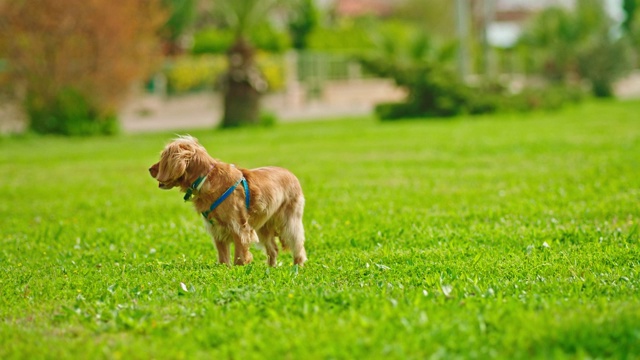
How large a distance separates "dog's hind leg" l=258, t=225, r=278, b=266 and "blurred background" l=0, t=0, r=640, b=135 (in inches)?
740

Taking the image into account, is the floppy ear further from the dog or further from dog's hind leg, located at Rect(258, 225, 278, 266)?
dog's hind leg, located at Rect(258, 225, 278, 266)

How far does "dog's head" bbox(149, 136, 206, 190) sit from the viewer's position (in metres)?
6.55

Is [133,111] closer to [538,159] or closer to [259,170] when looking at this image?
[538,159]

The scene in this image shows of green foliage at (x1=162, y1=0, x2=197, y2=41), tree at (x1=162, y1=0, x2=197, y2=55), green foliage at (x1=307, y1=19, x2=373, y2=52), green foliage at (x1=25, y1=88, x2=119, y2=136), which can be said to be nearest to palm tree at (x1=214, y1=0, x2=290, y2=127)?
green foliage at (x1=25, y1=88, x2=119, y2=136)

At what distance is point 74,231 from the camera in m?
9.04

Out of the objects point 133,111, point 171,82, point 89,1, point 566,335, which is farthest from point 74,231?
point 171,82

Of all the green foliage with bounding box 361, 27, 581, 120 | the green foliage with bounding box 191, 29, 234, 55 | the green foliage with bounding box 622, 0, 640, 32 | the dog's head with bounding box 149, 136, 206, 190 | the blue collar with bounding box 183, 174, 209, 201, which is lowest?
the green foliage with bounding box 361, 27, 581, 120

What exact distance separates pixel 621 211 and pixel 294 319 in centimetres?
480

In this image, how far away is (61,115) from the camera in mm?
25000

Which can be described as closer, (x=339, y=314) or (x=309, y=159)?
(x=339, y=314)

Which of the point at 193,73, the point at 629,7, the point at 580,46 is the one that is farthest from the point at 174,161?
the point at 629,7

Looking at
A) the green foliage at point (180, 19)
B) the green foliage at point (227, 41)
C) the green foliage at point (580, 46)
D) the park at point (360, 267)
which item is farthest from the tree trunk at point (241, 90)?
the green foliage at point (580, 46)

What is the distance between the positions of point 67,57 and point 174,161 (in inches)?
783

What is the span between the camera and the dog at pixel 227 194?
6.59 meters
